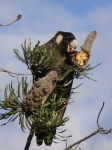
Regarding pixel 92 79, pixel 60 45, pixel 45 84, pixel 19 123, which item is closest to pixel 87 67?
pixel 92 79

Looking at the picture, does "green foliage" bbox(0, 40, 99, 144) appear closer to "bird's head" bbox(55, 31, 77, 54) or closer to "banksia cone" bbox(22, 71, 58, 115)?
"banksia cone" bbox(22, 71, 58, 115)

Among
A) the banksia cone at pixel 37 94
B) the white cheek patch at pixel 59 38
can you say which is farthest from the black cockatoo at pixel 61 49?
the banksia cone at pixel 37 94

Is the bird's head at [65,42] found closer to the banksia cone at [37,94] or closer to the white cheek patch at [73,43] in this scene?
the white cheek patch at [73,43]

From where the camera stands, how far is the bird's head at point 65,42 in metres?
1.82

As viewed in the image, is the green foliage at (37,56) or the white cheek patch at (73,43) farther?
the white cheek patch at (73,43)

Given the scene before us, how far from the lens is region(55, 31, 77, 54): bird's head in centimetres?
182

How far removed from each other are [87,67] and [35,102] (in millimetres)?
299

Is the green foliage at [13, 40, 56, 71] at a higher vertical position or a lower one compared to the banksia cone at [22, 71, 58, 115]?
higher

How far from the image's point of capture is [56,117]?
1299 millimetres

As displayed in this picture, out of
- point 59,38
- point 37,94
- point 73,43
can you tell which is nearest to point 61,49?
point 73,43

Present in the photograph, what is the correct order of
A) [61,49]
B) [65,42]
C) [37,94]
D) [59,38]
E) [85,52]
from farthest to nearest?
1. [59,38]
2. [65,42]
3. [61,49]
4. [85,52]
5. [37,94]

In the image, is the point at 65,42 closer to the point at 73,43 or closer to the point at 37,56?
the point at 73,43

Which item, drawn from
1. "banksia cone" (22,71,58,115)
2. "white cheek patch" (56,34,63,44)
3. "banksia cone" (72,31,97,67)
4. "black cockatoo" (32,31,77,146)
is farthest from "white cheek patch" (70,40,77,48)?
"banksia cone" (22,71,58,115)

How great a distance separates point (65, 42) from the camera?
1.93 meters
